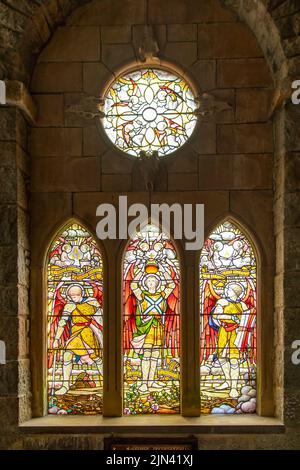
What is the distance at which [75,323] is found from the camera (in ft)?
18.2

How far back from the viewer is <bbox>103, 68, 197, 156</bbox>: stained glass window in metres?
5.63

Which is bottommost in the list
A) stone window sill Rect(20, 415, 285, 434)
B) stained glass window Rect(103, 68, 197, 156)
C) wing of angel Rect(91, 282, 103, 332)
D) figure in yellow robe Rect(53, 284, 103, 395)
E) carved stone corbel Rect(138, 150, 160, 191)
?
stone window sill Rect(20, 415, 285, 434)

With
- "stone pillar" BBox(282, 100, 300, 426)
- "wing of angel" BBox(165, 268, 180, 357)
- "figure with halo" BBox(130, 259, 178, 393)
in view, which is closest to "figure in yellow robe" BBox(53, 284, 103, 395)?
"figure with halo" BBox(130, 259, 178, 393)

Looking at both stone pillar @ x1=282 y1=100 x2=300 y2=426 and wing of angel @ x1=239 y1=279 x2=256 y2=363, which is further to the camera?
wing of angel @ x1=239 y1=279 x2=256 y2=363

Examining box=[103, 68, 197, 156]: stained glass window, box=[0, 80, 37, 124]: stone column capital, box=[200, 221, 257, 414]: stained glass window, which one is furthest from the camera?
box=[103, 68, 197, 156]: stained glass window

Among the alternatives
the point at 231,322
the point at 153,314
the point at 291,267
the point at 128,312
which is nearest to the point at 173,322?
the point at 153,314

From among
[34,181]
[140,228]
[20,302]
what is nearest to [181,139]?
[140,228]

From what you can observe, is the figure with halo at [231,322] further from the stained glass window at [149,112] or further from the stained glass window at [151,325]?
the stained glass window at [149,112]

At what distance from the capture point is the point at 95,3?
222 inches

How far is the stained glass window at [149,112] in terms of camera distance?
5629 mm

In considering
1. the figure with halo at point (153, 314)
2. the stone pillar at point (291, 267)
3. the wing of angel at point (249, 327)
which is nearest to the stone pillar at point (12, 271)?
the figure with halo at point (153, 314)

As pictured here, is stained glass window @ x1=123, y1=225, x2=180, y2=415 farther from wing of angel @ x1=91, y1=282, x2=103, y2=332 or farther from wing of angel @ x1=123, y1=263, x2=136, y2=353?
wing of angel @ x1=91, y1=282, x2=103, y2=332

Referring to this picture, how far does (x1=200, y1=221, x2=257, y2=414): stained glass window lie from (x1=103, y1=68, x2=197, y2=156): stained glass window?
37.7 inches

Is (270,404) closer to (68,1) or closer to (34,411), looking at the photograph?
(34,411)
